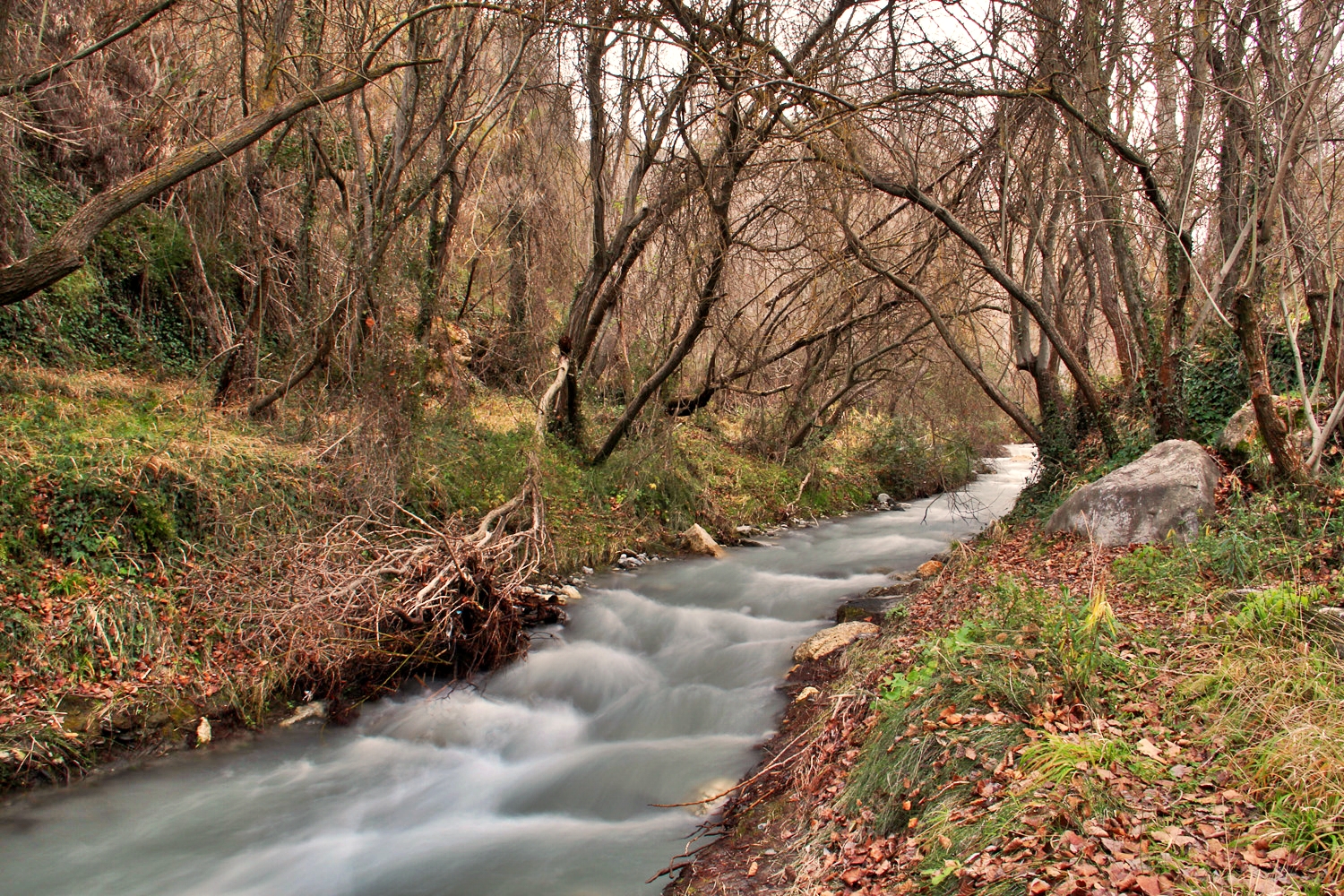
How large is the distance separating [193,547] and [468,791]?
127 inches

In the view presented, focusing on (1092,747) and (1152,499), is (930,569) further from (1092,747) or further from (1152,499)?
(1092,747)

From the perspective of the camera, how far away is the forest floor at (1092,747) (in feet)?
9.13

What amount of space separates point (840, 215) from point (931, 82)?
5.64ft

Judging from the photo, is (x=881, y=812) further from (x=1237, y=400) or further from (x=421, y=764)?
(x=1237, y=400)

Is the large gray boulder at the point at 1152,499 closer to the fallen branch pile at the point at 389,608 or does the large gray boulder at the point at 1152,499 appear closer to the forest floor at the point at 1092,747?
the forest floor at the point at 1092,747

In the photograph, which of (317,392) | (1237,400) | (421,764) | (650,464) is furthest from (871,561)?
(317,392)

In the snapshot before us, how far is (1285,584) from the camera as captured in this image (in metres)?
4.38

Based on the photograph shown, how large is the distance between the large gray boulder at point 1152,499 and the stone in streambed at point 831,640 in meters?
2.11

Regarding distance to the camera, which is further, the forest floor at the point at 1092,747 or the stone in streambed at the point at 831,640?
the stone in streambed at the point at 831,640

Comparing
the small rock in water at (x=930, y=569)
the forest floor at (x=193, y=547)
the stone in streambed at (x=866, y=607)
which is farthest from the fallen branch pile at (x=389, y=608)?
the small rock in water at (x=930, y=569)

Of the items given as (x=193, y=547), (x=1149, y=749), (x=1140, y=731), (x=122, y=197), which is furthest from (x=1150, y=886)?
(x=122, y=197)

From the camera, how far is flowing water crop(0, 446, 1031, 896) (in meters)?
4.43

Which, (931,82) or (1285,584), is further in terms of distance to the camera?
(931,82)

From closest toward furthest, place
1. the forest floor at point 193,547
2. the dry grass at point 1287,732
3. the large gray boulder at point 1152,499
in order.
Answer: the dry grass at point 1287,732
the forest floor at point 193,547
the large gray boulder at point 1152,499
